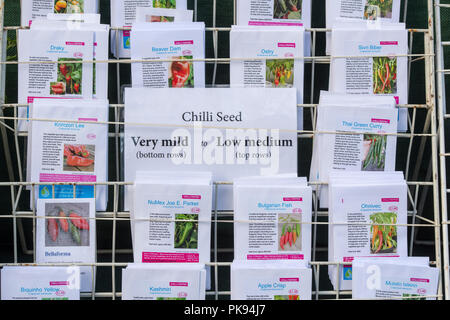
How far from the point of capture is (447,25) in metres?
1.88

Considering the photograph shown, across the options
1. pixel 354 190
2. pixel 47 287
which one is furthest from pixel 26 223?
pixel 354 190

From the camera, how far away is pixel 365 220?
154 centimetres

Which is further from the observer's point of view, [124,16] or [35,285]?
[124,16]

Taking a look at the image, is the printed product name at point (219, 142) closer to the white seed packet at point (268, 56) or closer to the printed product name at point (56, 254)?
the white seed packet at point (268, 56)

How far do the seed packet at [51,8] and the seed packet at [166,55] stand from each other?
0.18 meters

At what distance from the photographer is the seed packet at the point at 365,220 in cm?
153

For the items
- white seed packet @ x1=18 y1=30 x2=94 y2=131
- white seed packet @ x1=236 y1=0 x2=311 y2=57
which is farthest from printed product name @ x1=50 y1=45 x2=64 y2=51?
white seed packet @ x1=236 y1=0 x2=311 y2=57

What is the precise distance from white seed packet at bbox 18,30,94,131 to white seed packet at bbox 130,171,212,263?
343mm

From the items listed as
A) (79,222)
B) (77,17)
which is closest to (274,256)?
(79,222)

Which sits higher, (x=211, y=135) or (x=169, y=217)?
(x=211, y=135)

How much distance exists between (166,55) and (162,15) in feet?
0.48

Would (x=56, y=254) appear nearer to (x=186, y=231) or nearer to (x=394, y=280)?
(x=186, y=231)

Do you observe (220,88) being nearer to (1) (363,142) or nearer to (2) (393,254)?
(1) (363,142)

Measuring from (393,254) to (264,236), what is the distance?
0.34 metres
